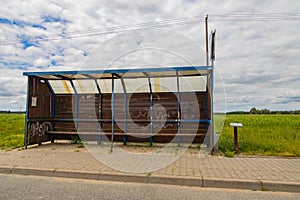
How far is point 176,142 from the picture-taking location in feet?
28.1

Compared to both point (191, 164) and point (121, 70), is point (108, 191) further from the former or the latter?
point (121, 70)

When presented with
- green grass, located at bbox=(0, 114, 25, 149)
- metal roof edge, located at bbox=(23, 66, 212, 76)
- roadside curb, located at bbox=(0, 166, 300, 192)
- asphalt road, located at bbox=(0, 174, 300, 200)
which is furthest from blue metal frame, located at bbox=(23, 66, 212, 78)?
asphalt road, located at bbox=(0, 174, 300, 200)

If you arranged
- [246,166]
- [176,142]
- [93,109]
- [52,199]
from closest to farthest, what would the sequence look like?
[52,199] < [246,166] < [176,142] < [93,109]

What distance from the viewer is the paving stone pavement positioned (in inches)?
197

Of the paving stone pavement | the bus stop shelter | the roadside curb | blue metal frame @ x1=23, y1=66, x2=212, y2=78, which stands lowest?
the roadside curb

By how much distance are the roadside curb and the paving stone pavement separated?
14cm

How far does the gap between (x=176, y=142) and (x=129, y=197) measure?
466cm

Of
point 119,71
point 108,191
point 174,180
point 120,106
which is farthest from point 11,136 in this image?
point 174,180

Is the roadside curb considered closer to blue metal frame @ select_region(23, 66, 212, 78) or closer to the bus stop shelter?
the bus stop shelter

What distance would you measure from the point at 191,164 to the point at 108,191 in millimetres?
2265

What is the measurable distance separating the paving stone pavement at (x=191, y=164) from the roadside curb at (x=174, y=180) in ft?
0.44

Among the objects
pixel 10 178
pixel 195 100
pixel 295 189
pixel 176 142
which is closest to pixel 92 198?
pixel 10 178

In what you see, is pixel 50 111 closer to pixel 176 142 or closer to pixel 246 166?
pixel 176 142

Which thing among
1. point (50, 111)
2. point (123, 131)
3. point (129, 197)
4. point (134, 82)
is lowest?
point (129, 197)
